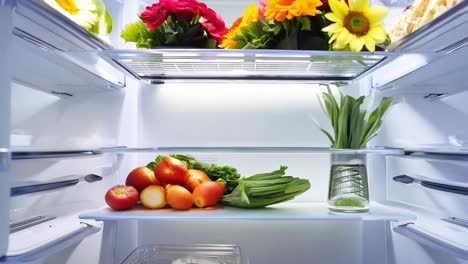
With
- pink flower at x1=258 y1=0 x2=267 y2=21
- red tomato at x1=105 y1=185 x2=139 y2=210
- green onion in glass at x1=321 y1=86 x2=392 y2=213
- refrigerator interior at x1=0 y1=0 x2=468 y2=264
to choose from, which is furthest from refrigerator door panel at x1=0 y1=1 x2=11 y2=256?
green onion in glass at x1=321 y1=86 x2=392 y2=213

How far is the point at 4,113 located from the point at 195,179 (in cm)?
53

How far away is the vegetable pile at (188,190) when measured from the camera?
104 cm

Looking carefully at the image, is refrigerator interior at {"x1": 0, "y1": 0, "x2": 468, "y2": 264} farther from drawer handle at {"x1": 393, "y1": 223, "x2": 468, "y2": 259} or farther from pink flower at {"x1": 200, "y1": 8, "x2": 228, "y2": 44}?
pink flower at {"x1": 200, "y1": 8, "x2": 228, "y2": 44}

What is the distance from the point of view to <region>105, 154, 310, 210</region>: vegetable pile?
104 cm

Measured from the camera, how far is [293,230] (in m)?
1.32

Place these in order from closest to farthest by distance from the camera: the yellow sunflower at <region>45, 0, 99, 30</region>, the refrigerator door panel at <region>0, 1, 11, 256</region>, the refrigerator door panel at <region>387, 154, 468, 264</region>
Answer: the refrigerator door panel at <region>0, 1, 11, 256</region> → the refrigerator door panel at <region>387, 154, 468, 264</region> → the yellow sunflower at <region>45, 0, 99, 30</region>

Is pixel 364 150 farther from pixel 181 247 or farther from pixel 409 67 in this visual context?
pixel 181 247

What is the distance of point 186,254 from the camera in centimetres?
117

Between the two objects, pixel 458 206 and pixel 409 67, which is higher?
pixel 409 67

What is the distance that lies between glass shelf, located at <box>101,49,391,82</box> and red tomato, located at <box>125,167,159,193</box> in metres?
0.29

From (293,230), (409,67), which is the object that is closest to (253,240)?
(293,230)

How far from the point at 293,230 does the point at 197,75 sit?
574mm

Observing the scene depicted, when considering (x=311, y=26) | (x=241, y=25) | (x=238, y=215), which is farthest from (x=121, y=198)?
(x=311, y=26)

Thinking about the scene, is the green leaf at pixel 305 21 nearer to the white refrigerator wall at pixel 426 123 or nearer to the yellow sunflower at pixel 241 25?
the yellow sunflower at pixel 241 25
